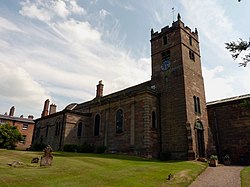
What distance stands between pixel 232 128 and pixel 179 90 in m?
8.87

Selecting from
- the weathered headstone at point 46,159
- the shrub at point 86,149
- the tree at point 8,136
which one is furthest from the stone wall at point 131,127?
the weathered headstone at point 46,159

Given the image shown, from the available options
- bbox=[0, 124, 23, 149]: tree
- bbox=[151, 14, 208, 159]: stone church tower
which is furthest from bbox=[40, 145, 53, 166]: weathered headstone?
bbox=[0, 124, 23, 149]: tree

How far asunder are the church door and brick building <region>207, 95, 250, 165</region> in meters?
3.44

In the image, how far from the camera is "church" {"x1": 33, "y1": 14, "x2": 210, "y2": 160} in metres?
26.0

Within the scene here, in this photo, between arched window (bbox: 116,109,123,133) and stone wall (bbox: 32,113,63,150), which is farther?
stone wall (bbox: 32,113,63,150)

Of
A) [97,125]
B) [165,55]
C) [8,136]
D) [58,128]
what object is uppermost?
[165,55]

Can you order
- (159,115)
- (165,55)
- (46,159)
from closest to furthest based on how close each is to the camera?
(46,159) < (159,115) < (165,55)

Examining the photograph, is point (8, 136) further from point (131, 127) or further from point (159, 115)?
point (159, 115)

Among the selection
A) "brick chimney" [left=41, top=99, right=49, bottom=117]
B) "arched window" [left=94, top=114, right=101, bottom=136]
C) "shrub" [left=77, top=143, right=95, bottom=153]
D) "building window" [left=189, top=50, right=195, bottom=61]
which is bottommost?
"shrub" [left=77, top=143, right=95, bottom=153]

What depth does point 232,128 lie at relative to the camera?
2839 centimetres

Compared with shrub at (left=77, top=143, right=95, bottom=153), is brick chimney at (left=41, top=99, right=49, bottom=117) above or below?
above

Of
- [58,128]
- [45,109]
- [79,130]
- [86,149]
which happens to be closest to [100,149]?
[86,149]

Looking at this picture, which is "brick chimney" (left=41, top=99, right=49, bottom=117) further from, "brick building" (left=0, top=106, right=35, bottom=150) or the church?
"brick building" (left=0, top=106, right=35, bottom=150)

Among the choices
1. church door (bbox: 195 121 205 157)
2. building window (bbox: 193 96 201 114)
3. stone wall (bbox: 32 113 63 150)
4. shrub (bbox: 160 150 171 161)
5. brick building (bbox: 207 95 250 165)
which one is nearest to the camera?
shrub (bbox: 160 150 171 161)
